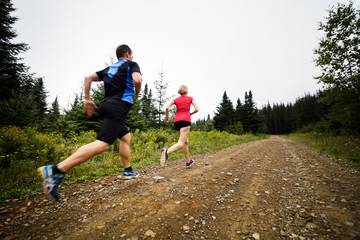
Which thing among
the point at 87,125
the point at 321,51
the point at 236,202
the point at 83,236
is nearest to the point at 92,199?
the point at 83,236

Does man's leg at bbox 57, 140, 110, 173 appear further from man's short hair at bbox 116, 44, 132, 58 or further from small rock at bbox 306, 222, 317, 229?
small rock at bbox 306, 222, 317, 229

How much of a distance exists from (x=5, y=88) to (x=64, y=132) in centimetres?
726

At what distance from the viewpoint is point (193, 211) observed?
1813mm

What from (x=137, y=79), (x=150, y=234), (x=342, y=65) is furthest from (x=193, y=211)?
(x=342, y=65)

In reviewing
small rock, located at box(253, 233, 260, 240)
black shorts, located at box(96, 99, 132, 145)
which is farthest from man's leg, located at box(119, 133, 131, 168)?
small rock, located at box(253, 233, 260, 240)

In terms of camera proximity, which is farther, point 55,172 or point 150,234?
point 55,172

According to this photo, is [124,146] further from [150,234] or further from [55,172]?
[150,234]

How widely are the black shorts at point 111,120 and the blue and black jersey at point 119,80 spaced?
0.47 feet

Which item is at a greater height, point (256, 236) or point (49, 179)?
point (49, 179)

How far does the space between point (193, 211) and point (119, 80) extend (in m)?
2.39

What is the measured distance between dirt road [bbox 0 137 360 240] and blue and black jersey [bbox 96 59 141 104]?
1727 millimetres

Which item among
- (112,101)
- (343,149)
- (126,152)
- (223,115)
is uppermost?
(223,115)

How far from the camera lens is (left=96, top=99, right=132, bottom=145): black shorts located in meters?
2.10

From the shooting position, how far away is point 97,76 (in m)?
2.40
